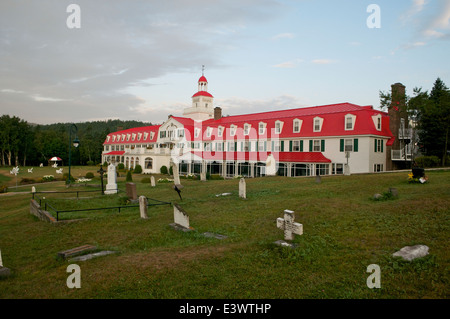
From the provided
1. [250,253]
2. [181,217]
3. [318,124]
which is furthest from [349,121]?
[250,253]

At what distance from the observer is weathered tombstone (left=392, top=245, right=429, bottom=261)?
6442mm

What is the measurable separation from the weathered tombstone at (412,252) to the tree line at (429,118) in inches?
1011

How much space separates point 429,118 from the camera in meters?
33.4

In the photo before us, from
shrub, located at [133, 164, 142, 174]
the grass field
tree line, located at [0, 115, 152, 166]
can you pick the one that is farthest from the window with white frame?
tree line, located at [0, 115, 152, 166]

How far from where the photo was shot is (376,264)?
251 inches

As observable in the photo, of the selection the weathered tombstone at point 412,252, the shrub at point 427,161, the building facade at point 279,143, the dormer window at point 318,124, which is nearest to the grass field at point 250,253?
the weathered tombstone at point 412,252

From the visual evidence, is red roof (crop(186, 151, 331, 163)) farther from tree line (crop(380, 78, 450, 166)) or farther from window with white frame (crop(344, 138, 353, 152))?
tree line (crop(380, 78, 450, 166))

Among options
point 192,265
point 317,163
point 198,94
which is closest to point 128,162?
point 198,94

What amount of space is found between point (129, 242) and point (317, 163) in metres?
25.2

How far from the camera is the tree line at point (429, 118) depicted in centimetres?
2768

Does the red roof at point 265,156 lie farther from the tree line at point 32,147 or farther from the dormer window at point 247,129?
the tree line at point 32,147

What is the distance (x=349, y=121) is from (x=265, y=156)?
10512mm
